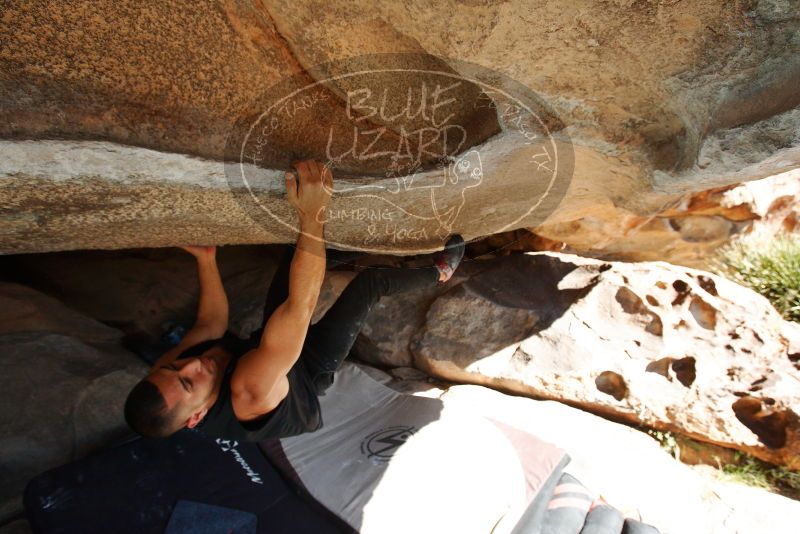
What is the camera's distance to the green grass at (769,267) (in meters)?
3.07

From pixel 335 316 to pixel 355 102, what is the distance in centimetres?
98

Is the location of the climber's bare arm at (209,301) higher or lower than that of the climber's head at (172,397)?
higher

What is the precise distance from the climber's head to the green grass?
337 centimetres

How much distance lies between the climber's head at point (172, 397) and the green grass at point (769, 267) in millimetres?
3373

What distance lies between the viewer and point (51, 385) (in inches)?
92.5

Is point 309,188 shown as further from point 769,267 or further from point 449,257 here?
point 769,267

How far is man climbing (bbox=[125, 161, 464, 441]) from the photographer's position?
146 cm

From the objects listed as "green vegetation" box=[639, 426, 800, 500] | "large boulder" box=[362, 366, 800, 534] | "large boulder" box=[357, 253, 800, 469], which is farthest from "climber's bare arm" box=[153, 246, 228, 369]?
"green vegetation" box=[639, 426, 800, 500]

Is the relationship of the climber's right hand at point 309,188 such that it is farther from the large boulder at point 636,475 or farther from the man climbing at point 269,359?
the large boulder at point 636,475

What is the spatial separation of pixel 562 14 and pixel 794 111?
0.72 meters

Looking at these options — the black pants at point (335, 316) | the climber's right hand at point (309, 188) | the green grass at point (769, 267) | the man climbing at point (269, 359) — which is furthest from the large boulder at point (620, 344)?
the climber's right hand at point (309, 188)

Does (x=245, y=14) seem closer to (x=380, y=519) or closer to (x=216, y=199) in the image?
(x=216, y=199)

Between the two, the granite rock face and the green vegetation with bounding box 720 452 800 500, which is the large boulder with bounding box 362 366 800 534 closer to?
the green vegetation with bounding box 720 452 800 500

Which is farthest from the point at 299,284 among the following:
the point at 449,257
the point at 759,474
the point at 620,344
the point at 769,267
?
the point at 769,267
